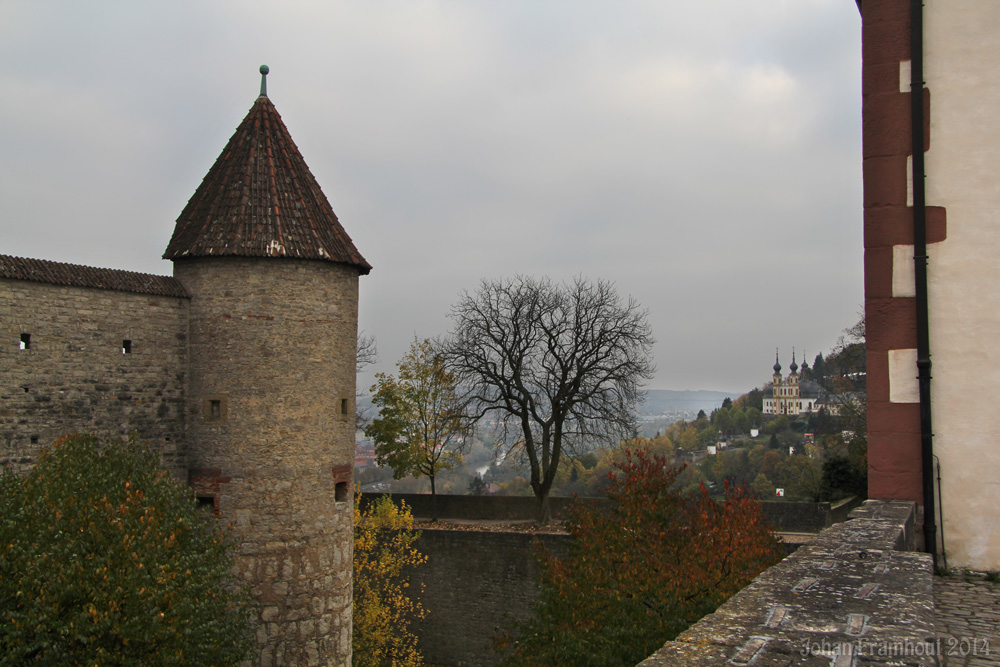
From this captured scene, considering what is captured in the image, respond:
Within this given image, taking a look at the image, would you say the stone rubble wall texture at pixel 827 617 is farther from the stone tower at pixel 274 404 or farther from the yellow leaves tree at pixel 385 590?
the yellow leaves tree at pixel 385 590

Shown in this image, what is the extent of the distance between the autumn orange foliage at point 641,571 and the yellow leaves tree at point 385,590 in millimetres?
4564

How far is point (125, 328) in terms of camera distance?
12.9 metres

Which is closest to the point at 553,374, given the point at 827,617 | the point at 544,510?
the point at 544,510

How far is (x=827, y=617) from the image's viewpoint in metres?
3.56

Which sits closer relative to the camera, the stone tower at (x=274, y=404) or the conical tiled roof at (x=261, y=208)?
the stone tower at (x=274, y=404)

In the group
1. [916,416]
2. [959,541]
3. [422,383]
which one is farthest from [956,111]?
[422,383]

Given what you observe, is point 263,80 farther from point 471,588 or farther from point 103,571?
point 471,588

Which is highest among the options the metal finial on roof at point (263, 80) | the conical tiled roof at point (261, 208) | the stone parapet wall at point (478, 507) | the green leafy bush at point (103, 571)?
the metal finial on roof at point (263, 80)

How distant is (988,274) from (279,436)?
33.7 ft

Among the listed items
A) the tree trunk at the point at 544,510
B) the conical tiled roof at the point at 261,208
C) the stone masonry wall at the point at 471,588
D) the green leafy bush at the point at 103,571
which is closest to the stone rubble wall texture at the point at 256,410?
the conical tiled roof at the point at 261,208

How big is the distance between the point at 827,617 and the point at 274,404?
1099 cm

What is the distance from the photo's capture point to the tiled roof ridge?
11.7 meters

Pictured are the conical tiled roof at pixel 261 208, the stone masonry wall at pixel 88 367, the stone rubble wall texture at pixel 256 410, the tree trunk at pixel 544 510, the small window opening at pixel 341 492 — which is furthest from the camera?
the tree trunk at pixel 544 510

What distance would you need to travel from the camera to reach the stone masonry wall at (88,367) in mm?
11594
